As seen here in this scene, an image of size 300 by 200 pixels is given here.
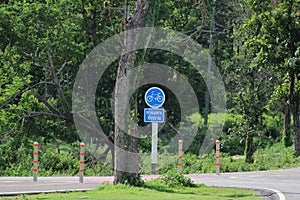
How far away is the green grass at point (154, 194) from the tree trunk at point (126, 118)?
1.66 ft

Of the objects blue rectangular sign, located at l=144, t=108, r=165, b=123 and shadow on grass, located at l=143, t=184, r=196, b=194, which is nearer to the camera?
shadow on grass, located at l=143, t=184, r=196, b=194

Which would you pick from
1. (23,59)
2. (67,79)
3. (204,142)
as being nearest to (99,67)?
(67,79)

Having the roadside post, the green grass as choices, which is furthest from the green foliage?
the roadside post

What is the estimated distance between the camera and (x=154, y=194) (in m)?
14.7

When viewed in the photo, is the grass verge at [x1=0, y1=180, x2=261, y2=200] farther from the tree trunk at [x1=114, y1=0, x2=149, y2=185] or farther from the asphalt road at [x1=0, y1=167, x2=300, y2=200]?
the asphalt road at [x1=0, y1=167, x2=300, y2=200]

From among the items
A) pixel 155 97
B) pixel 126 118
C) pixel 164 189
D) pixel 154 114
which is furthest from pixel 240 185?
pixel 126 118

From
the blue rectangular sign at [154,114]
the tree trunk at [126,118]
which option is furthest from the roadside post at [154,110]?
A: the tree trunk at [126,118]

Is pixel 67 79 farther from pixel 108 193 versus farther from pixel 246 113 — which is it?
pixel 108 193

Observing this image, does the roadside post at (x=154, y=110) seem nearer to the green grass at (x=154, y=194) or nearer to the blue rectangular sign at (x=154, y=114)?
the blue rectangular sign at (x=154, y=114)

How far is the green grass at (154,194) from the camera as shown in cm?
1388

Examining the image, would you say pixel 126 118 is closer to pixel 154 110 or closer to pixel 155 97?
pixel 154 110

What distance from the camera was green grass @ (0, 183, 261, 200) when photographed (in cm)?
1388

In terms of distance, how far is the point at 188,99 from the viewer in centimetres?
4509

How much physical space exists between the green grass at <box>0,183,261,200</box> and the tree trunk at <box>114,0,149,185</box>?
507mm
